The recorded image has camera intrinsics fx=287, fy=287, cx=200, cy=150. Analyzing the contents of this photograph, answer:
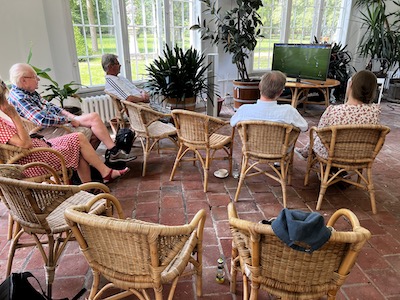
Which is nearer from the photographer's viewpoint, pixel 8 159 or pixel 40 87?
pixel 8 159

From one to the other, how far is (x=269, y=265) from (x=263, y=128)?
126cm

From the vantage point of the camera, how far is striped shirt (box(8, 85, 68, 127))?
8.26ft

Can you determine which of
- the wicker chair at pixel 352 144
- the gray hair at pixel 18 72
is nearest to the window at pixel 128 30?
the gray hair at pixel 18 72

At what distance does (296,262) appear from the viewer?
1.05 m

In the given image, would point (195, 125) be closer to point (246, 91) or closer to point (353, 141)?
point (353, 141)

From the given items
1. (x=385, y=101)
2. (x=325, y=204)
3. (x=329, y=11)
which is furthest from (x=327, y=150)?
(x=329, y=11)

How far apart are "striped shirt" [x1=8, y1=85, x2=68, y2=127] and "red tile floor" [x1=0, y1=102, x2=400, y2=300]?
0.81 meters

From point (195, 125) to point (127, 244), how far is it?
153 cm

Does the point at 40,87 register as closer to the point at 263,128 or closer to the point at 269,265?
the point at 263,128

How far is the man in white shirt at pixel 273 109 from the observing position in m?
2.22

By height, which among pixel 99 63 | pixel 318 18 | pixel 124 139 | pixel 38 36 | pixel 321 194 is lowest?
pixel 321 194

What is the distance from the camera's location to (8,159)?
1.90 meters

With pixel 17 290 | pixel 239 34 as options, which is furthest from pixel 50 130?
pixel 239 34

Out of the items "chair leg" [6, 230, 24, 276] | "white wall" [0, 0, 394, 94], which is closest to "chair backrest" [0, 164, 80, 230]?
"chair leg" [6, 230, 24, 276]
